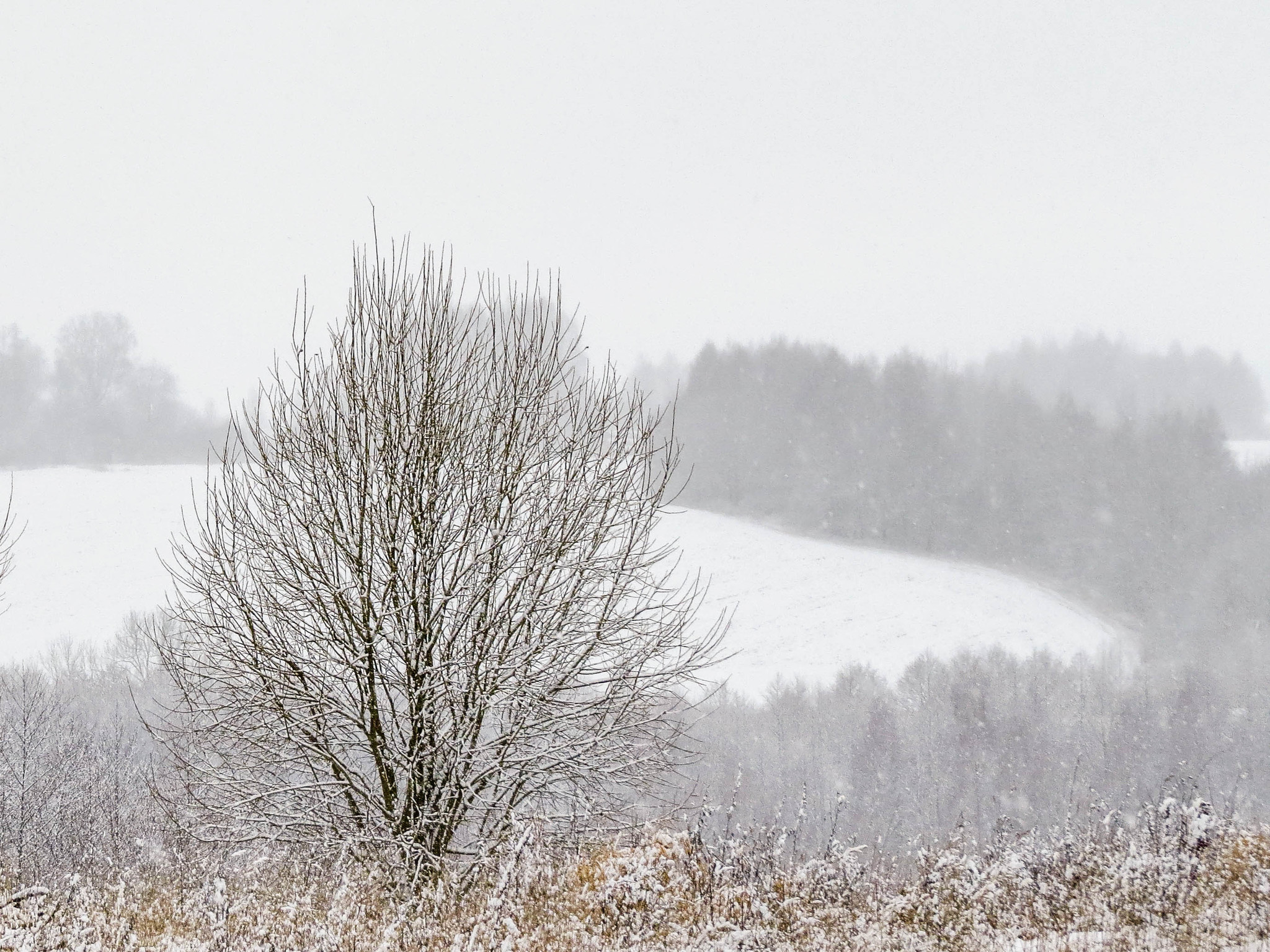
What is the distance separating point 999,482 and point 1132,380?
88.2ft

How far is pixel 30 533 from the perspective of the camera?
53562 mm

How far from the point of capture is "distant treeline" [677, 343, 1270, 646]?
209ft

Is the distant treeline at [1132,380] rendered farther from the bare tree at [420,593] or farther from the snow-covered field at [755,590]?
the bare tree at [420,593]

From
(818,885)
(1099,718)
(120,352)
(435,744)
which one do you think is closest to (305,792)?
(435,744)

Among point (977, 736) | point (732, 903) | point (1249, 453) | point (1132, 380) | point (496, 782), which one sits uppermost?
point (1132, 380)

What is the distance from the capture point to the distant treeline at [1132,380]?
261 ft

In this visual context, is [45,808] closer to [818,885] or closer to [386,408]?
[386,408]

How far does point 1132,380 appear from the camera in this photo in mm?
86875

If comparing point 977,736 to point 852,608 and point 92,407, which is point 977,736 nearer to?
point 852,608

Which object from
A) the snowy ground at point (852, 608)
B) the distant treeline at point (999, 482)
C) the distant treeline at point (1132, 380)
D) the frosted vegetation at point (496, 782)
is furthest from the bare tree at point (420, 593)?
the distant treeline at point (1132, 380)

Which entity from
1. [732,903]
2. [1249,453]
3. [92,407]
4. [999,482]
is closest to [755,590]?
[999,482]

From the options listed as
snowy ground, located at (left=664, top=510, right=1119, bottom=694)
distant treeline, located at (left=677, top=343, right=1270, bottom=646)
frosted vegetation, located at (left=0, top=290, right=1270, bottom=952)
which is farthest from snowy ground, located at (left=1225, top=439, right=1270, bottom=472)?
Answer: frosted vegetation, located at (left=0, top=290, right=1270, bottom=952)

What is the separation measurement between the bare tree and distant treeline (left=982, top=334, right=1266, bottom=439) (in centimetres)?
8183

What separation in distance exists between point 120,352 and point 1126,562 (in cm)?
8442
